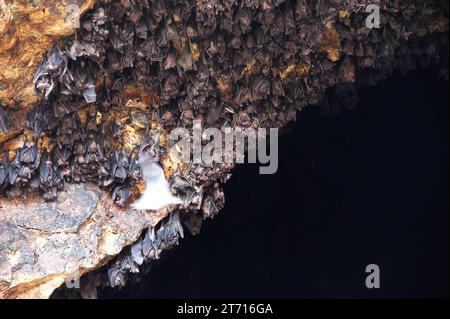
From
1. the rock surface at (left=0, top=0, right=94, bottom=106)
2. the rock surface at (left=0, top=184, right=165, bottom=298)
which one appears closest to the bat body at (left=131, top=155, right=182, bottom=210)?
the rock surface at (left=0, top=184, right=165, bottom=298)

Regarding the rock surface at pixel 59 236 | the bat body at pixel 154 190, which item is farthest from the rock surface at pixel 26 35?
the bat body at pixel 154 190

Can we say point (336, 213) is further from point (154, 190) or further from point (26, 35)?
point (26, 35)

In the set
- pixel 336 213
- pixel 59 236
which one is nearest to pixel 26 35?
pixel 59 236

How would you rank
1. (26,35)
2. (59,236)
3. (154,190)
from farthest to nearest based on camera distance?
(154,190) < (59,236) < (26,35)

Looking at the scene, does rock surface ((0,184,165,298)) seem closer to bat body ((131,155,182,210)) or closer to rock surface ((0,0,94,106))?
bat body ((131,155,182,210))

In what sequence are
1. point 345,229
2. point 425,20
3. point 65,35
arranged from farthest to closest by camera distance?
point 345,229 → point 425,20 → point 65,35

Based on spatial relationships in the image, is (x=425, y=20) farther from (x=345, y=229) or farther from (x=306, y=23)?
(x=345, y=229)

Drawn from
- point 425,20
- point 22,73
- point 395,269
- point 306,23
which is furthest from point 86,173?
point 395,269
